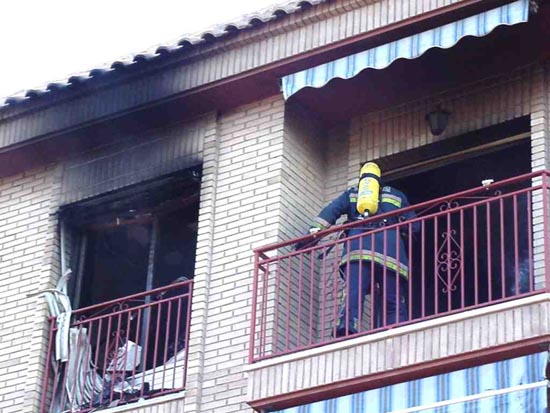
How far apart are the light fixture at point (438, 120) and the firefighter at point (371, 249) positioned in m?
0.74

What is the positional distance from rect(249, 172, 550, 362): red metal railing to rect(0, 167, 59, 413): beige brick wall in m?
2.50

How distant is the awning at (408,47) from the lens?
45.3 ft

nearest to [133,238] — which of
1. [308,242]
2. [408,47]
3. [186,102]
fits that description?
[186,102]

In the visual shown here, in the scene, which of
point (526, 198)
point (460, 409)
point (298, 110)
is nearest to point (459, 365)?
point (460, 409)

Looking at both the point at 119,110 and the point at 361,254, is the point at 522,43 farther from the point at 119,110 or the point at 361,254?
the point at 119,110

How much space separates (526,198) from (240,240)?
255cm

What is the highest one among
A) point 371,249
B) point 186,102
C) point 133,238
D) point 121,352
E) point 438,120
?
point 186,102

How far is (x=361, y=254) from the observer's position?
45.3 feet

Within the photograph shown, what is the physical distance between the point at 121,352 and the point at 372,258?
10.0ft

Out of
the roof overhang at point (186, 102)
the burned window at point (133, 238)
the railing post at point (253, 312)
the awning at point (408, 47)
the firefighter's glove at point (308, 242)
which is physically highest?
the roof overhang at point (186, 102)

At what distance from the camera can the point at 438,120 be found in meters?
15.0

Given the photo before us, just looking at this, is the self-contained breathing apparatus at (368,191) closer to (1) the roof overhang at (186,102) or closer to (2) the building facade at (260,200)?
(2) the building facade at (260,200)

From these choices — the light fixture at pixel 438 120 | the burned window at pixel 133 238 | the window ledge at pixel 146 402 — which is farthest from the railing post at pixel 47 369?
the light fixture at pixel 438 120

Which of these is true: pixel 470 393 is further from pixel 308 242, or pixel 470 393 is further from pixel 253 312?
pixel 308 242
